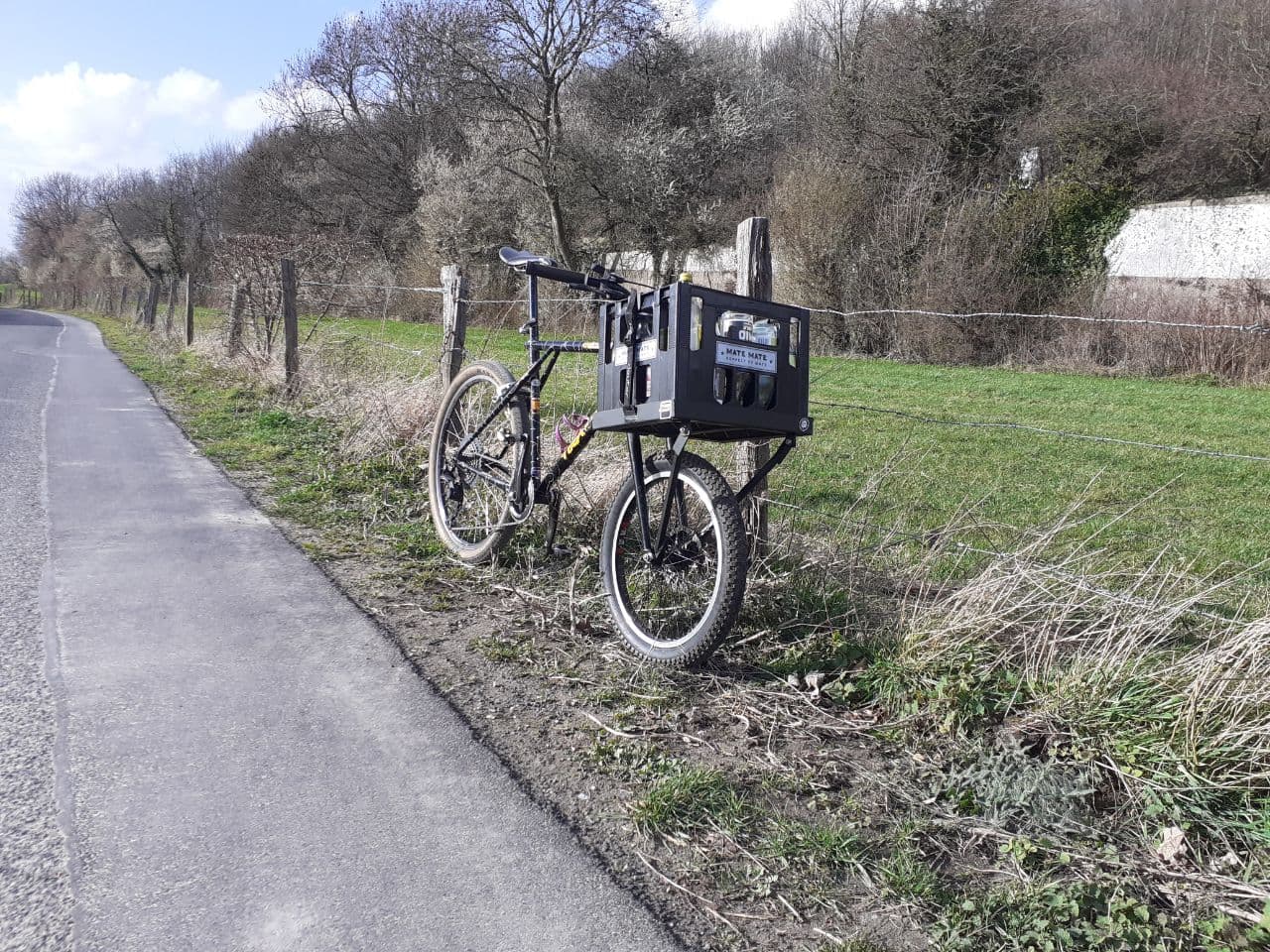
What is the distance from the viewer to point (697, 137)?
111ft

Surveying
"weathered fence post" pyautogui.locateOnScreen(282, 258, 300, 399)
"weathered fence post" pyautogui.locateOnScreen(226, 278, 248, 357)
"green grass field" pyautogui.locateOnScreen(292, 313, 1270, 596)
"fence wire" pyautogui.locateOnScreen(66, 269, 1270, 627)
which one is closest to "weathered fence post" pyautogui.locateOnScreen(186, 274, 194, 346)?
"fence wire" pyautogui.locateOnScreen(66, 269, 1270, 627)

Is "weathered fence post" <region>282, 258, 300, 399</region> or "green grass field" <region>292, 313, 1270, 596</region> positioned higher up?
"weathered fence post" <region>282, 258, 300, 399</region>

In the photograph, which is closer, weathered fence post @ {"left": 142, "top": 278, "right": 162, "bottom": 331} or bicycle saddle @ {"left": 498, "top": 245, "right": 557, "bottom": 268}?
bicycle saddle @ {"left": 498, "top": 245, "right": 557, "bottom": 268}

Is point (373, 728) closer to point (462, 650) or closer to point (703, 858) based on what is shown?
point (462, 650)

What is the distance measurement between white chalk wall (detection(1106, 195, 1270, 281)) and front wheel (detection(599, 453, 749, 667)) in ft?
71.3

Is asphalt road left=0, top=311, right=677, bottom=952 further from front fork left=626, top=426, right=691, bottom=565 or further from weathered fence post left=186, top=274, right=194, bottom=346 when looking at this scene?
weathered fence post left=186, top=274, right=194, bottom=346

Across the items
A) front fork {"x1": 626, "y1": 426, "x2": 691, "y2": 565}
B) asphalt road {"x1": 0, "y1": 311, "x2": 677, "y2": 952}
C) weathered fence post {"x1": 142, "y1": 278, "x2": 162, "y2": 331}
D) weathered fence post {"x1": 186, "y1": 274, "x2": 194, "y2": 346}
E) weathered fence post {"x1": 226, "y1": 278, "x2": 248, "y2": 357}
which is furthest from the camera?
weathered fence post {"x1": 142, "y1": 278, "x2": 162, "y2": 331}

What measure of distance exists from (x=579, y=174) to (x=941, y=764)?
32.0 meters

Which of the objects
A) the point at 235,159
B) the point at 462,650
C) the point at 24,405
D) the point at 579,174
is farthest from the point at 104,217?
the point at 462,650

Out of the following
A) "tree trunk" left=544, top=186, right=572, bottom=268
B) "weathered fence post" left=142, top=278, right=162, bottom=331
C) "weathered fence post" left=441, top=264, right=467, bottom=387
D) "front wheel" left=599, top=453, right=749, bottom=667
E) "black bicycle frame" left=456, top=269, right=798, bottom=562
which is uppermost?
"tree trunk" left=544, top=186, right=572, bottom=268

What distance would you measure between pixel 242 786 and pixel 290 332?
8.89 meters

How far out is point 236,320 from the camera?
44.7 ft

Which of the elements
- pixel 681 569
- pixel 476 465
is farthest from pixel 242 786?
pixel 476 465

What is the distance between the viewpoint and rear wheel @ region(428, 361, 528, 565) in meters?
4.98
